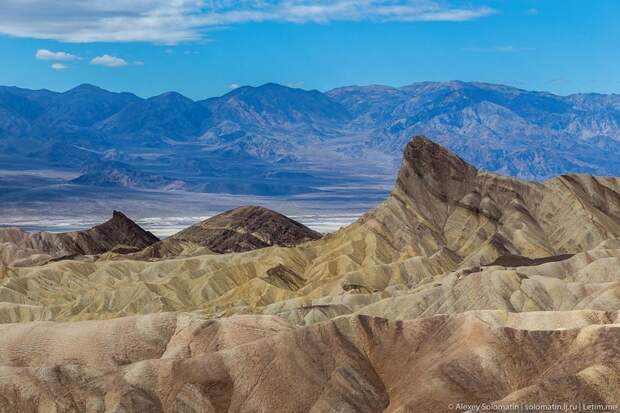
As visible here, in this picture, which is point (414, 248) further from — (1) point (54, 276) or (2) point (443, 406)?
(2) point (443, 406)

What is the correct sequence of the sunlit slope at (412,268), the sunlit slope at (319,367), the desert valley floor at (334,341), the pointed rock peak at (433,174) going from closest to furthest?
the sunlit slope at (319,367) → the desert valley floor at (334,341) → the sunlit slope at (412,268) → the pointed rock peak at (433,174)

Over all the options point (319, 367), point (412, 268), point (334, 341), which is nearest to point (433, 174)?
point (412, 268)

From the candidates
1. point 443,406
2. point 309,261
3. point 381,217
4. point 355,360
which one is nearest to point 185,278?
point 309,261

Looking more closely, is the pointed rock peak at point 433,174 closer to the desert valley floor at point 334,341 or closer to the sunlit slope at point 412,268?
the sunlit slope at point 412,268

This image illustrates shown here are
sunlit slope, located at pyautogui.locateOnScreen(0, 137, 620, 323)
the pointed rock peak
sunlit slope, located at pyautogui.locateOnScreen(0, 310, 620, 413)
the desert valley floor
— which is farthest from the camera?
the pointed rock peak

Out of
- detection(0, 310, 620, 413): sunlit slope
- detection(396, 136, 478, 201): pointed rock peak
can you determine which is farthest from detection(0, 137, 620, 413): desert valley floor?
detection(396, 136, 478, 201): pointed rock peak

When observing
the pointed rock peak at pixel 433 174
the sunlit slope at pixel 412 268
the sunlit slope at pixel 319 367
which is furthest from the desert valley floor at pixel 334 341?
the pointed rock peak at pixel 433 174

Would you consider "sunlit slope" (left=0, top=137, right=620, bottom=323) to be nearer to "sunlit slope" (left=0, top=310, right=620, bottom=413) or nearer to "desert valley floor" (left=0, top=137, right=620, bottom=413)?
"desert valley floor" (left=0, top=137, right=620, bottom=413)
